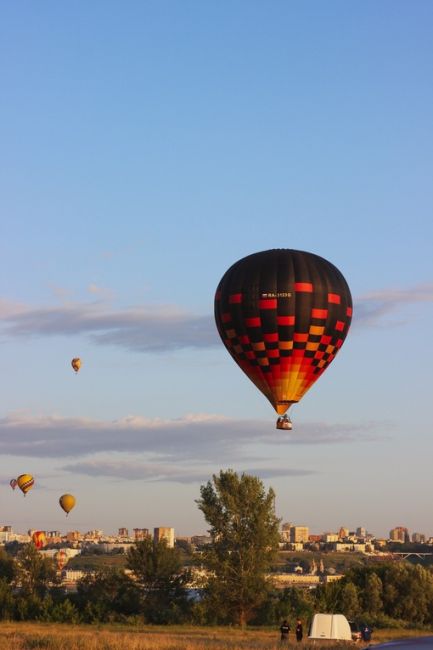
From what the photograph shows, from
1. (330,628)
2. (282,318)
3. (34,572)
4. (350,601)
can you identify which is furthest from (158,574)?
(330,628)

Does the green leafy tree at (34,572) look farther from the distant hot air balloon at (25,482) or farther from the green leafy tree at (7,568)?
the distant hot air balloon at (25,482)

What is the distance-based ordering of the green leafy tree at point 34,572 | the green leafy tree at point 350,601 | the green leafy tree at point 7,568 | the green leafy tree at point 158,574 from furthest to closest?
the green leafy tree at point 7,568
the green leafy tree at point 34,572
the green leafy tree at point 158,574
the green leafy tree at point 350,601

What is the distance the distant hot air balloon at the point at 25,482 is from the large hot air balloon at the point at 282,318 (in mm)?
67852

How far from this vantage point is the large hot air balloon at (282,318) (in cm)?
5581

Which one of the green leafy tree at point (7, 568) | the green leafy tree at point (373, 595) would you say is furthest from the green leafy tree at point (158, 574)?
the green leafy tree at point (7, 568)

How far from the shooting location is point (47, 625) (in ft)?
211

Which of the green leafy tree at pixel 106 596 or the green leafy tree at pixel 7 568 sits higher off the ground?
the green leafy tree at pixel 7 568

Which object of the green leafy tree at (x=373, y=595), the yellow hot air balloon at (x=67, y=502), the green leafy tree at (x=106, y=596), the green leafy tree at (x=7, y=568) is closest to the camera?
the green leafy tree at (x=106, y=596)

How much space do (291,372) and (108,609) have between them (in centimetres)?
2738

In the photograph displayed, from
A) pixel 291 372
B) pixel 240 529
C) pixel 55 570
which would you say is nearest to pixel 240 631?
pixel 240 529

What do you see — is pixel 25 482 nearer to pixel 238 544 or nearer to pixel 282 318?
pixel 238 544

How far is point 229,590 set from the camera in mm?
71938

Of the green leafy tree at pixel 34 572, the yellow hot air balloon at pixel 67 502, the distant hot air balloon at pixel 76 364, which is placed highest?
the distant hot air balloon at pixel 76 364

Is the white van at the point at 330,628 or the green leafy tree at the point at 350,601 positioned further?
the green leafy tree at the point at 350,601
